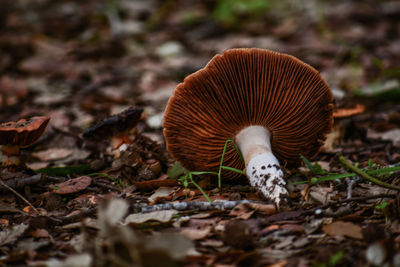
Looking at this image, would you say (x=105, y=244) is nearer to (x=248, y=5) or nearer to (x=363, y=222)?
(x=363, y=222)

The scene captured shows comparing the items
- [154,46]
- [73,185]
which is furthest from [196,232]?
[154,46]

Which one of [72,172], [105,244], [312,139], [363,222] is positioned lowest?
[363,222]

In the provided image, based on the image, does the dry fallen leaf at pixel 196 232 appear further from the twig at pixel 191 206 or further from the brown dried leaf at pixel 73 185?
the brown dried leaf at pixel 73 185

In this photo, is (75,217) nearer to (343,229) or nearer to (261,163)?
(261,163)

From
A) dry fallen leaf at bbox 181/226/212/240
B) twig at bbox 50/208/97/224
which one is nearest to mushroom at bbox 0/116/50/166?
twig at bbox 50/208/97/224

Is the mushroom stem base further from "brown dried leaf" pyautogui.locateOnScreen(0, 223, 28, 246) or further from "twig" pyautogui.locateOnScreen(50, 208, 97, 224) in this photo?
"brown dried leaf" pyautogui.locateOnScreen(0, 223, 28, 246)

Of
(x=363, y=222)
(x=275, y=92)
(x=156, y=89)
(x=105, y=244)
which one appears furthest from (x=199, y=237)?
(x=156, y=89)

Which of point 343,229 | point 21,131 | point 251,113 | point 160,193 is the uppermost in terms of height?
point 21,131

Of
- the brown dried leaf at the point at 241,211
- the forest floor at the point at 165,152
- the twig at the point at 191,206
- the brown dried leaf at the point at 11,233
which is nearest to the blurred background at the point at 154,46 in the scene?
the forest floor at the point at 165,152
